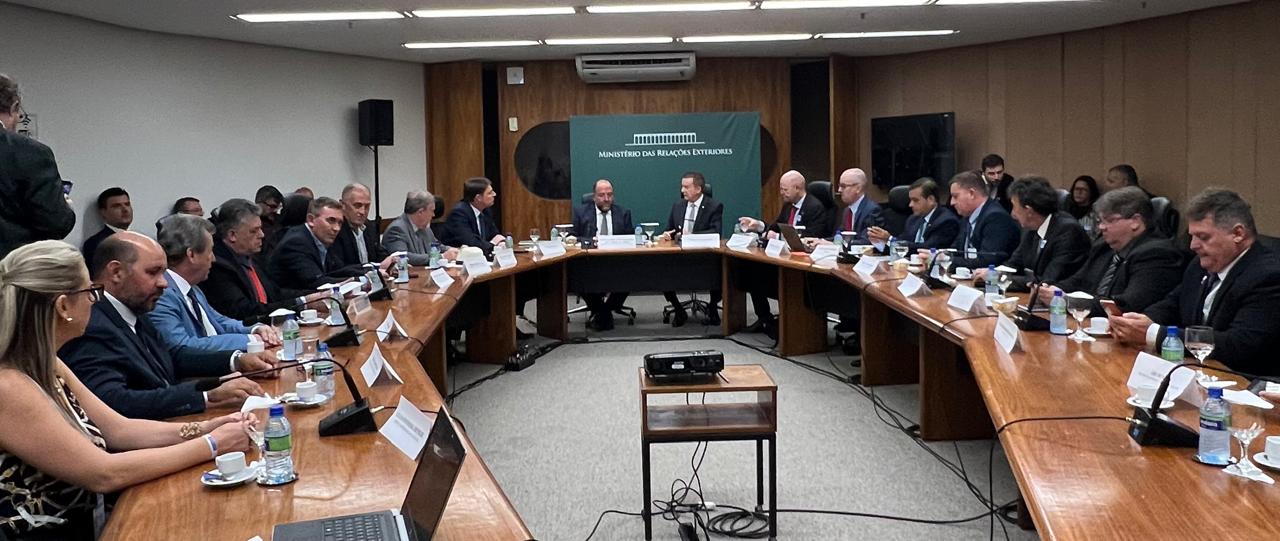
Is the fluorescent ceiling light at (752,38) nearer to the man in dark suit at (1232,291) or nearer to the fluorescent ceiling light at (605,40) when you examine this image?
the fluorescent ceiling light at (605,40)

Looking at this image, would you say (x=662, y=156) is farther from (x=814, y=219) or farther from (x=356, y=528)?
(x=356, y=528)

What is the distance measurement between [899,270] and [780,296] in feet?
3.65

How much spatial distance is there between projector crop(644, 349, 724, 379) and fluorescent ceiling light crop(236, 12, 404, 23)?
13.9 ft

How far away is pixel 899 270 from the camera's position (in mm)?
5613

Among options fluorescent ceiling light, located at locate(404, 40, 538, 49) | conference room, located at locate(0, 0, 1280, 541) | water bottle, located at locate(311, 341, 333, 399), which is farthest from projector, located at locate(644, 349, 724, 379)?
fluorescent ceiling light, located at locate(404, 40, 538, 49)

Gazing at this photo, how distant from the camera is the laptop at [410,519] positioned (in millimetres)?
1709

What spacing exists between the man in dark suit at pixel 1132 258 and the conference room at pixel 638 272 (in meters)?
0.02

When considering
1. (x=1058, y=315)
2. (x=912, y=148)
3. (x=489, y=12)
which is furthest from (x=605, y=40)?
(x=1058, y=315)

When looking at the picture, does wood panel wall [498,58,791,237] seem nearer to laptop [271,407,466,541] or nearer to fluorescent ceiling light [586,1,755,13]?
fluorescent ceiling light [586,1,755,13]

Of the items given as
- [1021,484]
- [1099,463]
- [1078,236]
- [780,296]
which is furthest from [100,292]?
[780,296]

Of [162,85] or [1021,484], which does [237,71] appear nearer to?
[162,85]

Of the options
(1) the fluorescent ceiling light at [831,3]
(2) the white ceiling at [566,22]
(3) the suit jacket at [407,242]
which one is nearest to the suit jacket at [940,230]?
(1) the fluorescent ceiling light at [831,3]

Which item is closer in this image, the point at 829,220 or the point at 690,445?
the point at 690,445

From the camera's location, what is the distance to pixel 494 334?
6.53 metres
